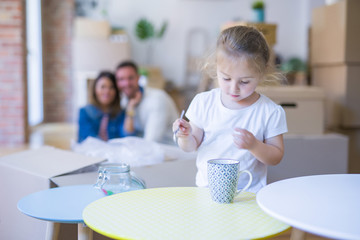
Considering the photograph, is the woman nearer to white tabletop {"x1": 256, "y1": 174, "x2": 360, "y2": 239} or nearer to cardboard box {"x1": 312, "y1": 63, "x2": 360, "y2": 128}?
cardboard box {"x1": 312, "y1": 63, "x2": 360, "y2": 128}

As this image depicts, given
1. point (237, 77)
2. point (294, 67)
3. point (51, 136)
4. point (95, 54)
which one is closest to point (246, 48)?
point (237, 77)

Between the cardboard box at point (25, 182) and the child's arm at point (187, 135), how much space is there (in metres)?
0.50

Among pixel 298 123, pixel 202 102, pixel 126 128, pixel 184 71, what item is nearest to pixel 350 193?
pixel 202 102

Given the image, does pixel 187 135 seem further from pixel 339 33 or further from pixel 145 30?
pixel 145 30

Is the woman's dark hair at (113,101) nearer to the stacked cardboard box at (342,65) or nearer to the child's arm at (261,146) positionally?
the stacked cardboard box at (342,65)

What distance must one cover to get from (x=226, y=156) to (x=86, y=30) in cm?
495

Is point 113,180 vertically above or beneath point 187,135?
beneath

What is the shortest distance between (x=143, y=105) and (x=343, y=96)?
126 centimetres

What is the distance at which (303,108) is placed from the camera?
8.11 feet

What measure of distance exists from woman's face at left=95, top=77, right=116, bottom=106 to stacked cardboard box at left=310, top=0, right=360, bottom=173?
1.36 metres

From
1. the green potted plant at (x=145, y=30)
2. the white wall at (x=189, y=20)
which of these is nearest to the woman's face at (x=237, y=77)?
the green potted plant at (x=145, y=30)

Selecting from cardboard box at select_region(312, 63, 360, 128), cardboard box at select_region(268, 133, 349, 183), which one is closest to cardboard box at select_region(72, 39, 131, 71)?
cardboard box at select_region(312, 63, 360, 128)

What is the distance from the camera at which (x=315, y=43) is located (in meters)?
2.96

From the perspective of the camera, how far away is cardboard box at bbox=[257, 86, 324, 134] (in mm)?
2453
